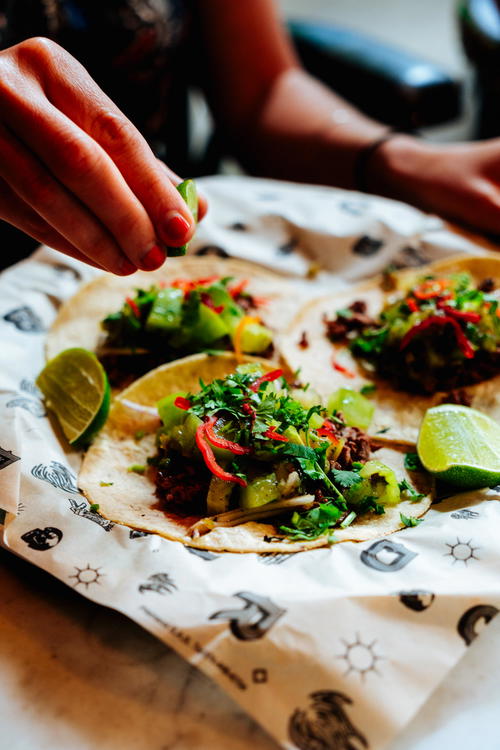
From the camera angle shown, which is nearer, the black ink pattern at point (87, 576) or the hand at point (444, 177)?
the black ink pattern at point (87, 576)

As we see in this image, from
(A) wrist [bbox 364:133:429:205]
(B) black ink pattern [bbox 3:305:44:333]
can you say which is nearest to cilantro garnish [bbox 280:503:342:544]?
(B) black ink pattern [bbox 3:305:44:333]

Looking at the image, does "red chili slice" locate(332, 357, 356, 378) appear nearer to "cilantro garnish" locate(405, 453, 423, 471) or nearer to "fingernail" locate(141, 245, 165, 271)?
"cilantro garnish" locate(405, 453, 423, 471)

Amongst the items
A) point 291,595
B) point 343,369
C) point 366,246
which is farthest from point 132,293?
point 291,595

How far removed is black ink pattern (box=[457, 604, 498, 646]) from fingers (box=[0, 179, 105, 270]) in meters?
1.17

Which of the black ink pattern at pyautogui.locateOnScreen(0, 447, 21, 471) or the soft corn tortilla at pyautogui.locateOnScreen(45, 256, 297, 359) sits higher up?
the black ink pattern at pyautogui.locateOnScreen(0, 447, 21, 471)

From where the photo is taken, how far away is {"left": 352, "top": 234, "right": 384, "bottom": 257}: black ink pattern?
2881mm

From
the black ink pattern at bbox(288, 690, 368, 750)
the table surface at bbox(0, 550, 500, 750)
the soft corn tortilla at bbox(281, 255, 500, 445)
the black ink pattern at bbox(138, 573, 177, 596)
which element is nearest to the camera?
the black ink pattern at bbox(288, 690, 368, 750)

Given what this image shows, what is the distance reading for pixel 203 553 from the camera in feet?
5.35

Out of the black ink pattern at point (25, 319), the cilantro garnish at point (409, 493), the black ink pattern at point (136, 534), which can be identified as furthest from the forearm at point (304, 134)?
the black ink pattern at point (136, 534)

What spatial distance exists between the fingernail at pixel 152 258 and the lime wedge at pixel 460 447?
0.93m

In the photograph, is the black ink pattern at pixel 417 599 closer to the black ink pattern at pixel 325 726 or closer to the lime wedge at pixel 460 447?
the black ink pattern at pixel 325 726

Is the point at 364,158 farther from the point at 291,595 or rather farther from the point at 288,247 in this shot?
the point at 291,595

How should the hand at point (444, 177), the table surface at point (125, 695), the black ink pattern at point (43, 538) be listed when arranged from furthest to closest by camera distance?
1. the hand at point (444, 177)
2. the black ink pattern at point (43, 538)
3. the table surface at point (125, 695)

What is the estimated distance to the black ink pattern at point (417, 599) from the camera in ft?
4.71
